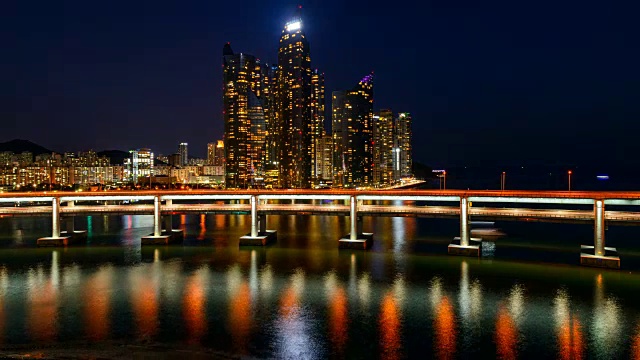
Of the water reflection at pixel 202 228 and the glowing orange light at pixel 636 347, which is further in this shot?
the water reflection at pixel 202 228

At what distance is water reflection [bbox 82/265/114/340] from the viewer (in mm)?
29531

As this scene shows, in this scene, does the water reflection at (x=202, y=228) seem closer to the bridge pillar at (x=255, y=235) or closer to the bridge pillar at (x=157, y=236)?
the bridge pillar at (x=157, y=236)

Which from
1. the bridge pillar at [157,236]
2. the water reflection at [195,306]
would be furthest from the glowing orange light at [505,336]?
the bridge pillar at [157,236]

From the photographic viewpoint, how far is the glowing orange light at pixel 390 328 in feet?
86.4

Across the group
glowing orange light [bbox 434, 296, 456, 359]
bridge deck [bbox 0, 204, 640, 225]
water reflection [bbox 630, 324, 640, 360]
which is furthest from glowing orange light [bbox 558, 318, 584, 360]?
bridge deck [bbox 0, 204, 640, 225]

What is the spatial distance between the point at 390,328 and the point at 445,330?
331cm

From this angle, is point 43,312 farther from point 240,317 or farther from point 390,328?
point 390,328

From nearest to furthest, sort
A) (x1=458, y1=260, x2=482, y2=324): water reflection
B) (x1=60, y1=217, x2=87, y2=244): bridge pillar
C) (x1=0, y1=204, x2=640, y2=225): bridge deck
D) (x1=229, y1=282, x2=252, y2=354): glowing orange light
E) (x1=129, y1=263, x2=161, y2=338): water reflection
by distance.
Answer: (x1=229, y1=282, x2=252, y2=354): glowing orange light, (x1=129, y1=263, x2=161, y2=338): water reflection, (x1=458, y1=260, x2=482, y2=324): water reflection, (x1=0, y1=204, x2=640, y2=225): bridge deck, (x1=60, y1=217, x2=87, y2=244): bridge pillar

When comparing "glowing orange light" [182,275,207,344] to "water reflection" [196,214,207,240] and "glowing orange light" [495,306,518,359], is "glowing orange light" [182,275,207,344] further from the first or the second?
"water reflection" [196,214,207,240]

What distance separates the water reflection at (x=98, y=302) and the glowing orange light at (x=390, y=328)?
16187 mm

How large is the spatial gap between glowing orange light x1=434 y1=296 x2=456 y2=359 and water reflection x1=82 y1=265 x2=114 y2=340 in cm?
1921

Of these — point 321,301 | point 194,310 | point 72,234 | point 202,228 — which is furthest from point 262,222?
point 194,310

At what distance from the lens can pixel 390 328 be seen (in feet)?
98.7

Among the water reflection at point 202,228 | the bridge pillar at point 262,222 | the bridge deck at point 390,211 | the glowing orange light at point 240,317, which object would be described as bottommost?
the glowing orange light at point 240,317
